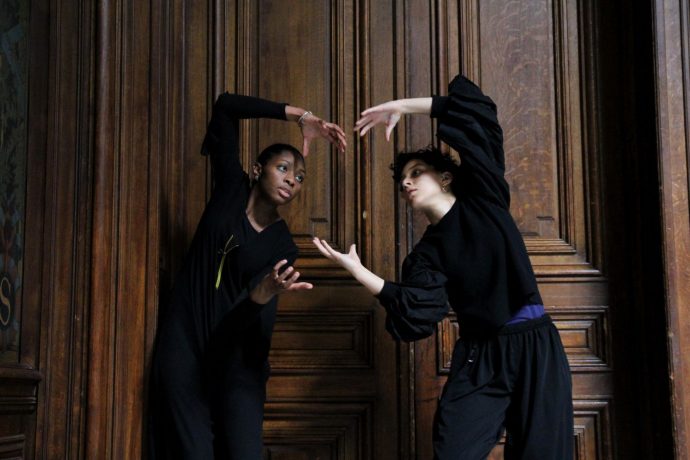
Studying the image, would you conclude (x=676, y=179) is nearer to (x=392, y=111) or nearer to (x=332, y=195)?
(x=392, y=111)

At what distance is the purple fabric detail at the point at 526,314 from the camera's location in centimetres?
287

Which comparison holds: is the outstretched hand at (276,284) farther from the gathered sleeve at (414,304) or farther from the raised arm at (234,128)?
the raised arm at (234,128)

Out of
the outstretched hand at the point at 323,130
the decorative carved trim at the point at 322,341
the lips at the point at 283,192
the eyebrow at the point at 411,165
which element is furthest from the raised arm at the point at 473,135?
the decorative carved trim at the point at 322,341

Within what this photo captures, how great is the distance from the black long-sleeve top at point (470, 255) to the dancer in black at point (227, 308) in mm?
353

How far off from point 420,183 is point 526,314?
20.2 inches

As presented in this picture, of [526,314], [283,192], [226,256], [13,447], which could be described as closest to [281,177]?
[283,192]

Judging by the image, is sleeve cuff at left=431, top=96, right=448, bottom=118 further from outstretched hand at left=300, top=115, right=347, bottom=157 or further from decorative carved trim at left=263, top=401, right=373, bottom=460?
decorative carved trim at left=263, top=401, right=373, bottom=460

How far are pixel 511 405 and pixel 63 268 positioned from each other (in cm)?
141

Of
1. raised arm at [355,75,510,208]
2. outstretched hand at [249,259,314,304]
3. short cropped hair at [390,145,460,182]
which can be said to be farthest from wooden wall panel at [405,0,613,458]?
outstretched hand at [249,259,314,304]

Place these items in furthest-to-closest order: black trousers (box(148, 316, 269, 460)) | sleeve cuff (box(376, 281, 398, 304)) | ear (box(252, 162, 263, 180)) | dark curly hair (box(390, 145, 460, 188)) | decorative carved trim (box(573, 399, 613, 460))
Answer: decorative carved trim (box(573, 399, 613, 460))
ear (box(252, 162, 263, 180))
dark curly hair (box(390, 145, 460, 188))
black trousers (box(148, 316, 269, 460))
sleeve cuff (box(376, 281, 398, 304))

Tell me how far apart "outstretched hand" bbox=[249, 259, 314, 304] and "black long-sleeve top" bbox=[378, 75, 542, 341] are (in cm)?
27

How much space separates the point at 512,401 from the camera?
2.85 metres

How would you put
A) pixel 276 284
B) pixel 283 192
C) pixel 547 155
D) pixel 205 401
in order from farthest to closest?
pixel 547 155 → pixel 283 192 → pixel 205 401 → pixel 276 284

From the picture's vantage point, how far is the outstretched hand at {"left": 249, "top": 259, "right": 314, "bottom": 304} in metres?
2.75
